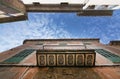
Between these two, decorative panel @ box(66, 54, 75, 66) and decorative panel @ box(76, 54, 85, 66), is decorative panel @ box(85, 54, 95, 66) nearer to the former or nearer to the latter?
decorative panel @ box(76, 54, 85, 66)

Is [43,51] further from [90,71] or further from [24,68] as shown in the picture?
[90,71]

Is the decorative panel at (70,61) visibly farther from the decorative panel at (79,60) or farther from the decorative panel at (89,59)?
the decorative panel at (89,59)

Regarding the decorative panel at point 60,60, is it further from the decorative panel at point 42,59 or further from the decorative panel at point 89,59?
the decorative panel at point 89,59

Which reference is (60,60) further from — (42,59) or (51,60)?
(42,59)

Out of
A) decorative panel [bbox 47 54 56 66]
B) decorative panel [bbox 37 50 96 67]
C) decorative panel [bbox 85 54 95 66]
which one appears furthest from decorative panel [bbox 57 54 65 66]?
decorative panel [bbox 85 54 95 66]

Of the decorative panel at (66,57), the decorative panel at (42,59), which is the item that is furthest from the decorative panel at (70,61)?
the decorative panel at (42,59)

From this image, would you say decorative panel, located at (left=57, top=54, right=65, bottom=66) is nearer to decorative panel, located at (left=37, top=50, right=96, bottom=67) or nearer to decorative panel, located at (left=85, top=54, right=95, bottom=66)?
decorative panel, located at (left=37, top=50, right=96, bottom=67)

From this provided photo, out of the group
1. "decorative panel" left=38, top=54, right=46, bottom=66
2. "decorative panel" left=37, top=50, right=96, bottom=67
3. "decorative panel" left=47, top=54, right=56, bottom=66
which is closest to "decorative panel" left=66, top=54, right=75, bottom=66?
"decorative panel" left=37, top=50, right=96, bottom=67

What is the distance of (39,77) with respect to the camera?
5.64 metres

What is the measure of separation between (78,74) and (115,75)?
1.33 meters

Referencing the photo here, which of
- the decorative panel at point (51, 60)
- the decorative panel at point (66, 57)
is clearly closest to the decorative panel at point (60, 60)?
the decorative panel at point (66, 57)

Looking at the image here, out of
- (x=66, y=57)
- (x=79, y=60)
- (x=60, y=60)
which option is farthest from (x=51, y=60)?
(x=79, y=60)

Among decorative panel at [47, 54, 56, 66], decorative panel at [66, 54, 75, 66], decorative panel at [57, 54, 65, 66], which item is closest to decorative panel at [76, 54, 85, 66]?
decorative panel at [66, 54, 75, 66]

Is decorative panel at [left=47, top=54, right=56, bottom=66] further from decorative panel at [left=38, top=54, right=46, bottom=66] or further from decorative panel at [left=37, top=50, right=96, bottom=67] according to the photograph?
decorative panel at [left=38, top=54, right=46, bottom=66]
